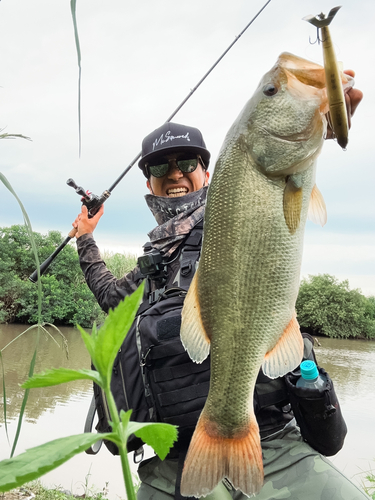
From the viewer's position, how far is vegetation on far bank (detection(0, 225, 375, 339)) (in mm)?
29750

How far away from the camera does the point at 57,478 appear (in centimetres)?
652

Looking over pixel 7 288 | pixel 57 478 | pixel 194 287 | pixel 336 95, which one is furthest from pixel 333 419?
pixel 7 288

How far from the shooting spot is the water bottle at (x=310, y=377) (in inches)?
85.2

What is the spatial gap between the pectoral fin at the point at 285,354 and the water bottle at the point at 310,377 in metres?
0.74

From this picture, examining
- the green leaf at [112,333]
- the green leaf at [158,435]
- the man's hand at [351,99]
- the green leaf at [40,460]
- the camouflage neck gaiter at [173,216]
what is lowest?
the green leaf at [158,435]

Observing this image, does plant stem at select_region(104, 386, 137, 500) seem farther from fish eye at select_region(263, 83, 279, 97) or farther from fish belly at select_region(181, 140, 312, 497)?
fish eye at select_region(263, 83, 279, 97)

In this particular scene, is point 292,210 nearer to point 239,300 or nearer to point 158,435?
point 239,300

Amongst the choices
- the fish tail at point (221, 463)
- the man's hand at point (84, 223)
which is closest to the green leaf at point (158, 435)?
the fish tail at point (221, 463)

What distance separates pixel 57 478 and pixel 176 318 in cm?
562

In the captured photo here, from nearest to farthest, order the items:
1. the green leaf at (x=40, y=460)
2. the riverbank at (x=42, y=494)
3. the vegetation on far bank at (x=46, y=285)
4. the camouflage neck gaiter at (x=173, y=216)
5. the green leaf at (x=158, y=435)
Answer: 1. the green leaf at (x=40, y=460)
2. the green leaf at (x=158, y=435)
3. the camouflage neck gaiter at (x=173, y=216)
4. the riverbank at (x=42, y=494)
5. the vegetation on far bank at (x=46, y=285)

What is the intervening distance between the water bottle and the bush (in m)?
39.6

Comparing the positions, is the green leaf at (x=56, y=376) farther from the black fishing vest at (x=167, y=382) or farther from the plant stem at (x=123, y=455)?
the black fishing vest at (x=167, y=382)

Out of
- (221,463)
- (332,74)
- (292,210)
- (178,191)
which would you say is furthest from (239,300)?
(178,191)

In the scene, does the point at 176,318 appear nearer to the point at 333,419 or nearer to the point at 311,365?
the point at 311,365
